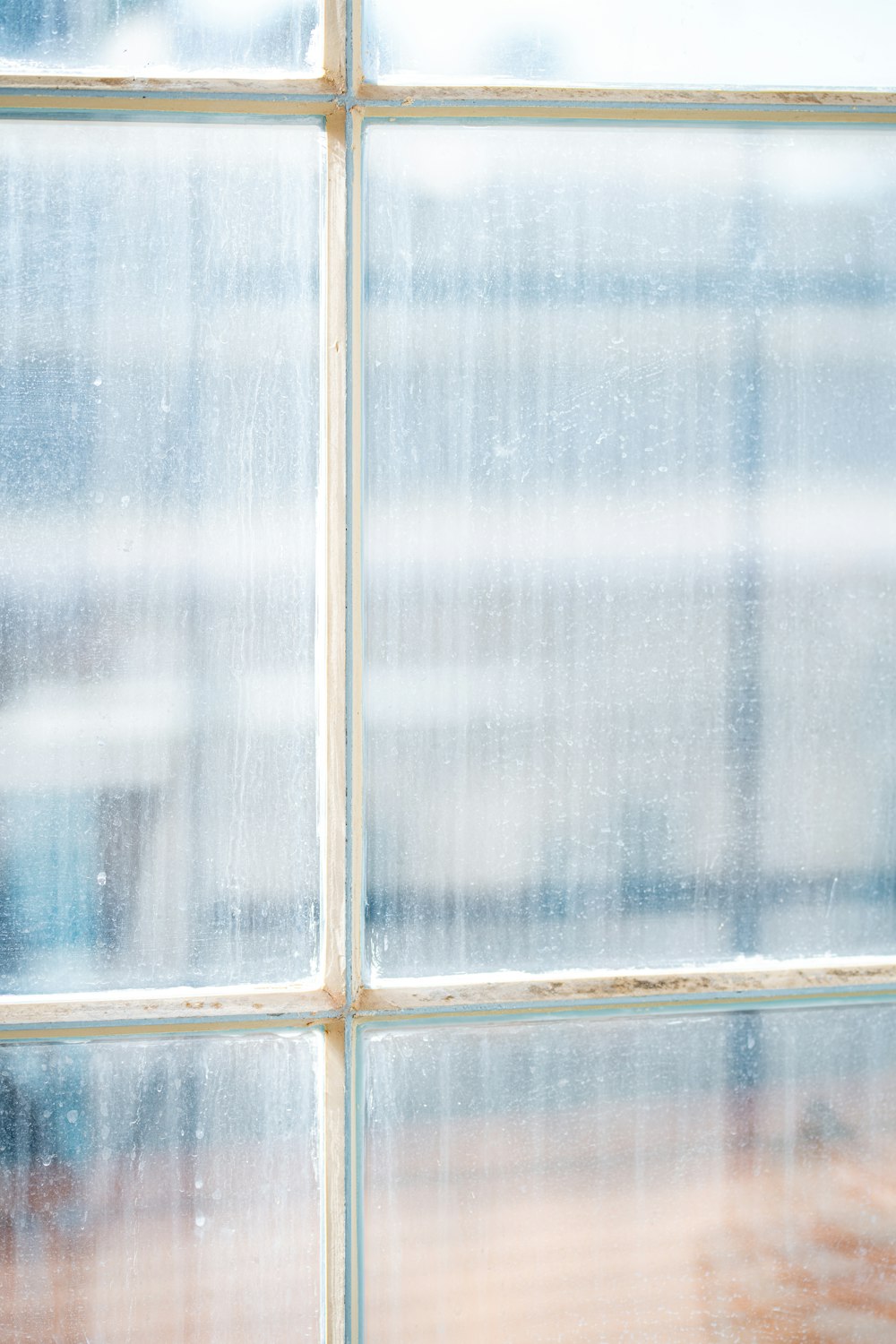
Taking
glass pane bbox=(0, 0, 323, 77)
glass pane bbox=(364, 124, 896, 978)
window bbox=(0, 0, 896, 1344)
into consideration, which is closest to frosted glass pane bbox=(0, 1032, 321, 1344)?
window bbox=(0, 0, 896, 1344)

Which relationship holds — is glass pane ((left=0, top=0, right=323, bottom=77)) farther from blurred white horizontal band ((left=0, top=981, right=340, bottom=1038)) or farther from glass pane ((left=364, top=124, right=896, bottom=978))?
blurred white horizontal band ((left=0, top=981, right=340, bottom=1038))

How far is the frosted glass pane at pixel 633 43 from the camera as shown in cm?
80

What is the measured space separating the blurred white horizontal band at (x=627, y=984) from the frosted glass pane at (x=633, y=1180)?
3 centimetres

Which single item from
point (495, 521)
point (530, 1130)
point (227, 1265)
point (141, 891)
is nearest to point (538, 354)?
point (495, 521)

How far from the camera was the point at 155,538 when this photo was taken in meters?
0.80

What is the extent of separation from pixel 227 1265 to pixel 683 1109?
1.35ft

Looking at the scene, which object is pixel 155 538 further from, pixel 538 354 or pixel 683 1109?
pixel 683 1109

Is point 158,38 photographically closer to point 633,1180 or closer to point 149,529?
point 149,529

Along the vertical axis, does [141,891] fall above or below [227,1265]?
above

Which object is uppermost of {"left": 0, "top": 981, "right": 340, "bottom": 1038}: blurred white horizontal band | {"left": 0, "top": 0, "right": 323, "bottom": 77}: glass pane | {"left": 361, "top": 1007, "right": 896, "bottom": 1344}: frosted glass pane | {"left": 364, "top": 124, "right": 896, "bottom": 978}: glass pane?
{"left": 0, "top": 0, "right": 323, "bottom": 77}: glass pane

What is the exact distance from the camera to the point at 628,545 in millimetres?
833

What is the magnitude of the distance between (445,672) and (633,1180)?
1.56 ft

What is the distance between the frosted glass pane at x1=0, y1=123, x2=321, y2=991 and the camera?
79 centimetres

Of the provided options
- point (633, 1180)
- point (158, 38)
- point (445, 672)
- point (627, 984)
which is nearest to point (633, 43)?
point (158, 38)
